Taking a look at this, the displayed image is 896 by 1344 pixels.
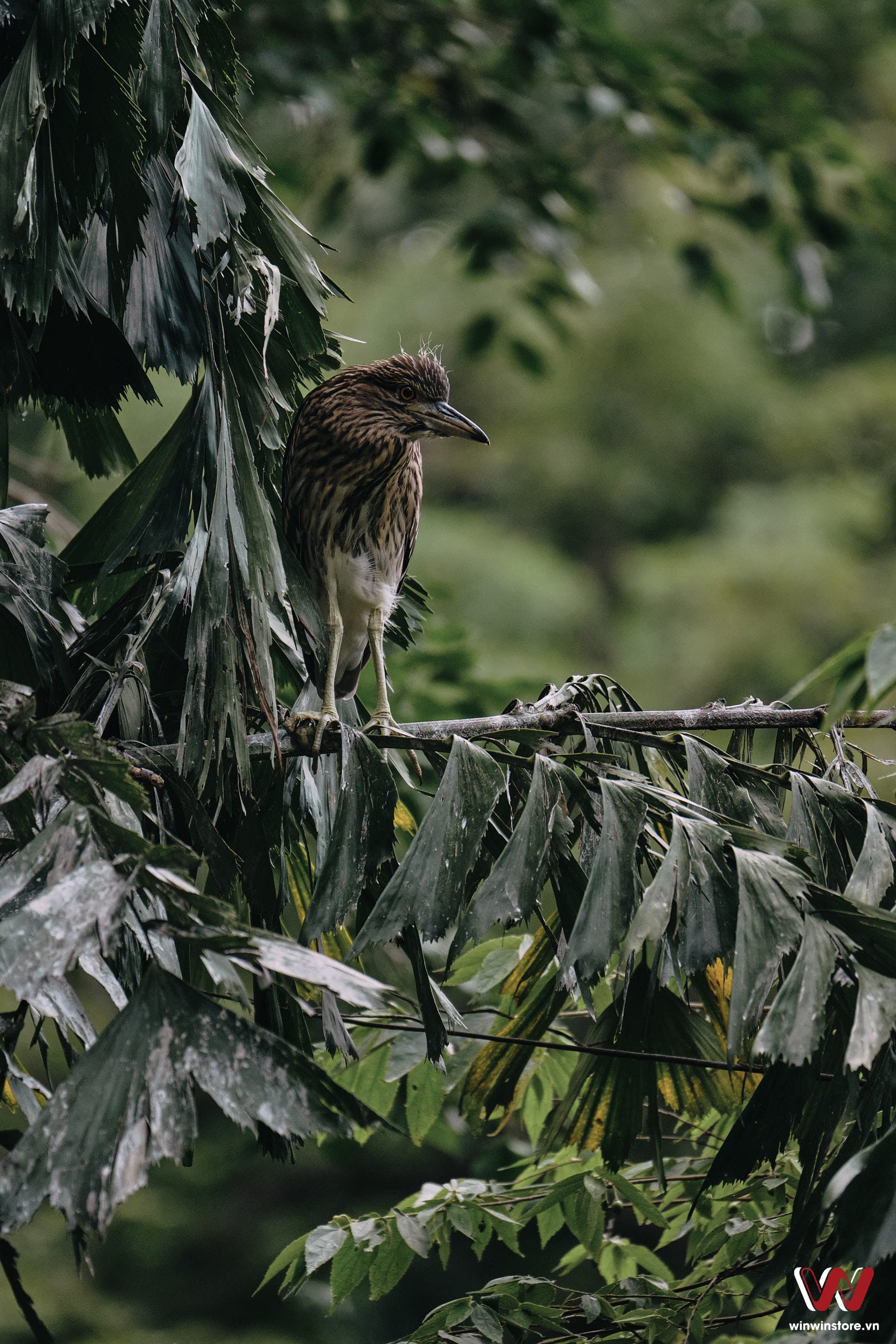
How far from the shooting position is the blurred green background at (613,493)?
6.62 meters

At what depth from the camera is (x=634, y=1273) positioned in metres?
1.90

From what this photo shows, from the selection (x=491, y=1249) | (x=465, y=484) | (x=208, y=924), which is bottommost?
(x=491, y=1249)

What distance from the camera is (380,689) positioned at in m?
2.09

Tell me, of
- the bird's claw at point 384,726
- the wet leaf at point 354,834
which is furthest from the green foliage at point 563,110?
the wet leaf at point 354,834

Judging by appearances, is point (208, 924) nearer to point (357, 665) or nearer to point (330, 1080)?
point (330, 1080)

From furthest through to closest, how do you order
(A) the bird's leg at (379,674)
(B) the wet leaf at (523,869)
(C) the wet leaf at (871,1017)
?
(A) the bird's leg at (379,674) < (B) the wet leaf at (523,869) < (C) the wet leaf at (871,1017)

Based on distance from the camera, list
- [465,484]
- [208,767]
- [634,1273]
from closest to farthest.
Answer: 1. [208,767]
2. [634,1273]
3. [465,484]

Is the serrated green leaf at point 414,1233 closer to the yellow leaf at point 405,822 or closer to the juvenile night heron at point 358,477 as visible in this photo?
the yellow leaf at point 405,822

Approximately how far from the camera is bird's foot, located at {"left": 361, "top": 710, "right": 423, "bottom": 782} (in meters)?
1.49

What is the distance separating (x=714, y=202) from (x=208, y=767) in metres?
3.29

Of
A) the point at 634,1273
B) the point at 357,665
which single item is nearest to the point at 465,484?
the point at 357,665

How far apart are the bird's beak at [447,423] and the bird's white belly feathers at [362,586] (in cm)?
26

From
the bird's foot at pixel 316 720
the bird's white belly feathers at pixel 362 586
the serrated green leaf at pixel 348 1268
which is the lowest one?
the serrated green leaf at pixel 348 1268

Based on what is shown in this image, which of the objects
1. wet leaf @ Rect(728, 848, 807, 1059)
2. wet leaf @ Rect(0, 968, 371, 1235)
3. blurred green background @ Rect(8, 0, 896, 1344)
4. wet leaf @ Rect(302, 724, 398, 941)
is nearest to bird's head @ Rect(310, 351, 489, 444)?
wet leaf @ Rect(302, 724, 398, 941)
